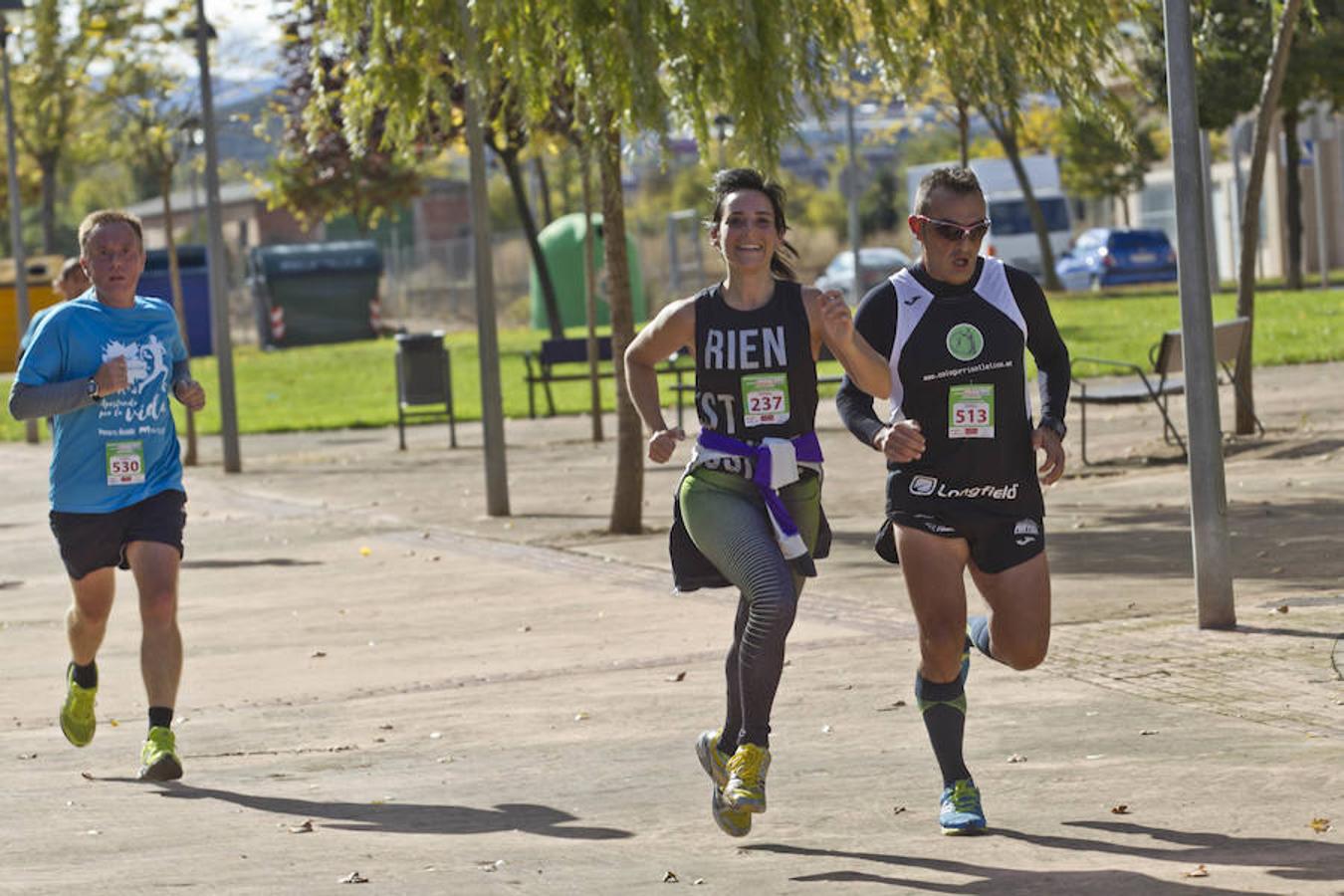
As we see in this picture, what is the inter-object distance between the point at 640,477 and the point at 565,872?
8.88 meters

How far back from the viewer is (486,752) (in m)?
8.12

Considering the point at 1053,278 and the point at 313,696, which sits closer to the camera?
the point at 313,696

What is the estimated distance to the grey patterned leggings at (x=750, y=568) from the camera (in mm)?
6527

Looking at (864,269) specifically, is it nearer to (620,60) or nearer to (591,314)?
(591,314)

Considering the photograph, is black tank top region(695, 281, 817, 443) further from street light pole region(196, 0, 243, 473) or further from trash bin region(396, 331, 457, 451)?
trash bin region(396, 331, 457, 451)

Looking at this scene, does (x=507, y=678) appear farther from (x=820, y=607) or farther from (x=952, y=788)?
(x=952, y=788)

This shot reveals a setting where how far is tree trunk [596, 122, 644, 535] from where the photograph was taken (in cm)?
1442

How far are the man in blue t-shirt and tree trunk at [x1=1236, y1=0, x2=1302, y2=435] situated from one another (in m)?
9.98

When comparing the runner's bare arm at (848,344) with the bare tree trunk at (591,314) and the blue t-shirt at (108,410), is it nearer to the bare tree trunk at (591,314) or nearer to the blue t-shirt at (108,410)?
the blue t-shirt at (108,410)

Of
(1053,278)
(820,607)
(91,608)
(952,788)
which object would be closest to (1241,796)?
(952,788)

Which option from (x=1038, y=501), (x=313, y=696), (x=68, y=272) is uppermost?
(x=68, y=272)

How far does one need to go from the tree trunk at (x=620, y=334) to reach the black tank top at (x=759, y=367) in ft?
24.5

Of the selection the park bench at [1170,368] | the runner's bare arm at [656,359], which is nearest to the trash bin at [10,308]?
the park bench at [1170,368]

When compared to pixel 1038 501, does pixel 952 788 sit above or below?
below
